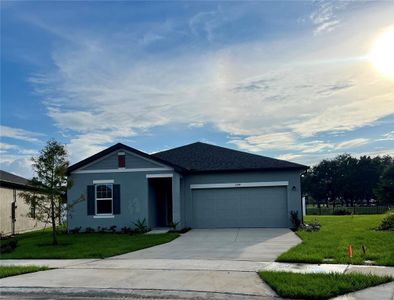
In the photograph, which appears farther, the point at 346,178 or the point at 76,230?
the point at 346,178

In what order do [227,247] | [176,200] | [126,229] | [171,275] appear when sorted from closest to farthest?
[171,275] → [227,247] → [126,229] → [176,200]

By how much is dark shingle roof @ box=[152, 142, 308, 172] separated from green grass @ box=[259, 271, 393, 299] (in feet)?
44.6

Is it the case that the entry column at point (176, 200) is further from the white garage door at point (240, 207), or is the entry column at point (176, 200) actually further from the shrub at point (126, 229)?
the shrub at point (126, 229)

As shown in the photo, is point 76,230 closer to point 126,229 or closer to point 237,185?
point 126,229

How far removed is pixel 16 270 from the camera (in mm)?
11484

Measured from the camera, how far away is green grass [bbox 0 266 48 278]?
36.4ft

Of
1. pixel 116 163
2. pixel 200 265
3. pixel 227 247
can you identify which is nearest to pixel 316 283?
pixel 200 265

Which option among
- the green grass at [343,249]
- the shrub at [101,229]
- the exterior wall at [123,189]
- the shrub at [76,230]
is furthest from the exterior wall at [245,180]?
the shrub at [76,230]

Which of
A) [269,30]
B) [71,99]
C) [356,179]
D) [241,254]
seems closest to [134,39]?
[269,30]

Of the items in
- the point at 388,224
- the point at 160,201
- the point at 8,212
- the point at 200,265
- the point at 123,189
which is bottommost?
the point at 200,265

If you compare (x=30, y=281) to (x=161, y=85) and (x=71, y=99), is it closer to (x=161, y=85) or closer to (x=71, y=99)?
(x=161, y=85)

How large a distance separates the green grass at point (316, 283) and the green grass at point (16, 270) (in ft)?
20.1

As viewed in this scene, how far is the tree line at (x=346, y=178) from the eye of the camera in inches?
3115

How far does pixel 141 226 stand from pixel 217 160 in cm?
599
